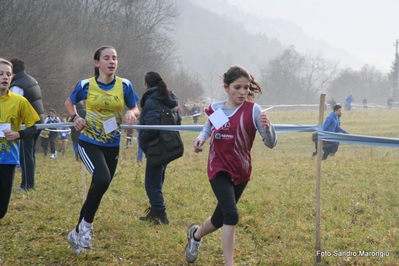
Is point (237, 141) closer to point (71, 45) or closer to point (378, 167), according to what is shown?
point (378, 167)

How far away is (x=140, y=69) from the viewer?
1740 inches

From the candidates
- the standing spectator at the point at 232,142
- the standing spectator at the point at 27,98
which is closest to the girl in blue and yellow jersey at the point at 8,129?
the standing spectator at the point at 232,142

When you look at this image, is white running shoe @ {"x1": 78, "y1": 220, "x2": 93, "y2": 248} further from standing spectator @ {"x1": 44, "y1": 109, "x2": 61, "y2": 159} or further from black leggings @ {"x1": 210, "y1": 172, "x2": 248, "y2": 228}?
standing spectator @ {"x1": 44, "y1": 109, "x2": 61, "y2": 159}

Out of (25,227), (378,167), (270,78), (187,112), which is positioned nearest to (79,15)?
(187,112)

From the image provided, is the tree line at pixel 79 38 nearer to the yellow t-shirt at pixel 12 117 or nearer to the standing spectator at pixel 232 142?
the yellow t-shirt at pixel 12 117

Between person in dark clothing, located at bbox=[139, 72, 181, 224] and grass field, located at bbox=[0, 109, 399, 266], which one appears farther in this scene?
person in dark clothing, located at bbox=[139, 72, 181, 224]

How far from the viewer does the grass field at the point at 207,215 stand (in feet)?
18.1

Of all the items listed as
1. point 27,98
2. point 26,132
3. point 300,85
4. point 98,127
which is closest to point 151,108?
point 98,127

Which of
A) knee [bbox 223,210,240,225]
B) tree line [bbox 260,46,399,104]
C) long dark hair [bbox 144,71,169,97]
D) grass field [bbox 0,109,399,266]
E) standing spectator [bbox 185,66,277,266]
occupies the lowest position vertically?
grass field [bbox 0,109,399,266]

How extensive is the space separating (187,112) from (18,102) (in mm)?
49213

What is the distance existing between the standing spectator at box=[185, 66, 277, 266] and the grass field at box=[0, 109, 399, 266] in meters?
0.92

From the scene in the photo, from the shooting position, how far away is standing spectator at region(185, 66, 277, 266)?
4.68 meters

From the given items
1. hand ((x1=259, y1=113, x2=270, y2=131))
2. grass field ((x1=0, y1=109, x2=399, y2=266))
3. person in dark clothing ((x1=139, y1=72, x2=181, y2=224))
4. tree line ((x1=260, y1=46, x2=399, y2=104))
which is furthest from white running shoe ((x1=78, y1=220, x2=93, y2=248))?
tree line ((x1=260, y1=46, x2=399, y2=104))

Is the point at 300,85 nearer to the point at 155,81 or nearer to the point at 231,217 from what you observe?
the point at 155,81
